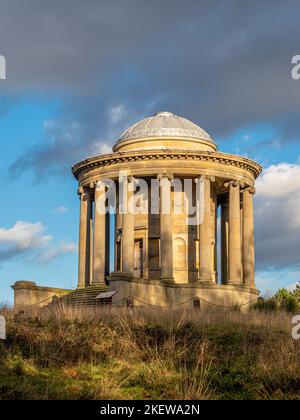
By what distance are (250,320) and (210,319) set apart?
1.68m

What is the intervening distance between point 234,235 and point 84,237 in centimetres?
994

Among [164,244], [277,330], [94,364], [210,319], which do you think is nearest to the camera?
[94,364]

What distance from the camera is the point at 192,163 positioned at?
158ft

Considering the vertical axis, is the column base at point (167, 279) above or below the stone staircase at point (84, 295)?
above

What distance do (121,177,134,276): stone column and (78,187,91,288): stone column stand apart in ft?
14.0

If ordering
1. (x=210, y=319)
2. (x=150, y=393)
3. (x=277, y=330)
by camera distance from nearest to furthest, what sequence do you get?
(x=150, y=393), (x=277, y=330), (x=210, y=319)

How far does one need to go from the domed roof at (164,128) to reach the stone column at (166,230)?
414 cm

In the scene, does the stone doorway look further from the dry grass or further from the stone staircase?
the dry grass

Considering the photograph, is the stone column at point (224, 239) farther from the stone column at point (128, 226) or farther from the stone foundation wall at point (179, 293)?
the stone column at point (128, 226)

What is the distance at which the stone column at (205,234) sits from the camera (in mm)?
47897

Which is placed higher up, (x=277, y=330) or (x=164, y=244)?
(x=164, y=244)

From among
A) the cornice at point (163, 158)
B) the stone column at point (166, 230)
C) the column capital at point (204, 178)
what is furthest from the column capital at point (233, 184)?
the stone column at point (166, 230)
